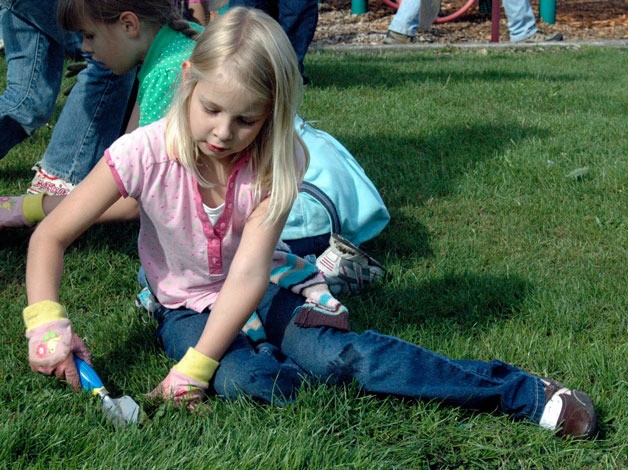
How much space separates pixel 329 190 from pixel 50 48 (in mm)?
1535

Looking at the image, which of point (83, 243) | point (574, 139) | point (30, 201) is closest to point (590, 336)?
point (83, 243)

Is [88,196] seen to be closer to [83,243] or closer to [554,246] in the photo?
[83,243]

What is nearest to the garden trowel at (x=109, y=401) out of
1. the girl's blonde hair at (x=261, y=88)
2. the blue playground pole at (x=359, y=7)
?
the girl's blonde hair at (x=261, y=88)

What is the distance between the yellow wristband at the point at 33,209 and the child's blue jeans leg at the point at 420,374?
1555 millimetres

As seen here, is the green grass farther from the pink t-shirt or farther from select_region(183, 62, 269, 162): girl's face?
select_region(183, 62, 269, 162): girl's face

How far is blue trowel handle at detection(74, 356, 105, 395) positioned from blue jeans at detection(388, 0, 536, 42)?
9277 millimetres

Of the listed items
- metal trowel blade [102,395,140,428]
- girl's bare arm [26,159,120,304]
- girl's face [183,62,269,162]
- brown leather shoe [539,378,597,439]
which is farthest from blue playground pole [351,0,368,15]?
metal trowel blade [102,395,140,428]

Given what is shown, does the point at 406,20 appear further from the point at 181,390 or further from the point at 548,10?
the point at 181,390

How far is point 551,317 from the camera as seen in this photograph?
288 centimetres

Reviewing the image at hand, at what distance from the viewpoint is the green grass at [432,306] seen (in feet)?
6.82

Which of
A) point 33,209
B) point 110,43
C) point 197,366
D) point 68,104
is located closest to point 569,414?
point 197,366

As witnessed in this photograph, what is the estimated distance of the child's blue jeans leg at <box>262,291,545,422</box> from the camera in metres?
2.30

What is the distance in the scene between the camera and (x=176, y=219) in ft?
8.03

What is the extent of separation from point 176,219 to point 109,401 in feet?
1.75
